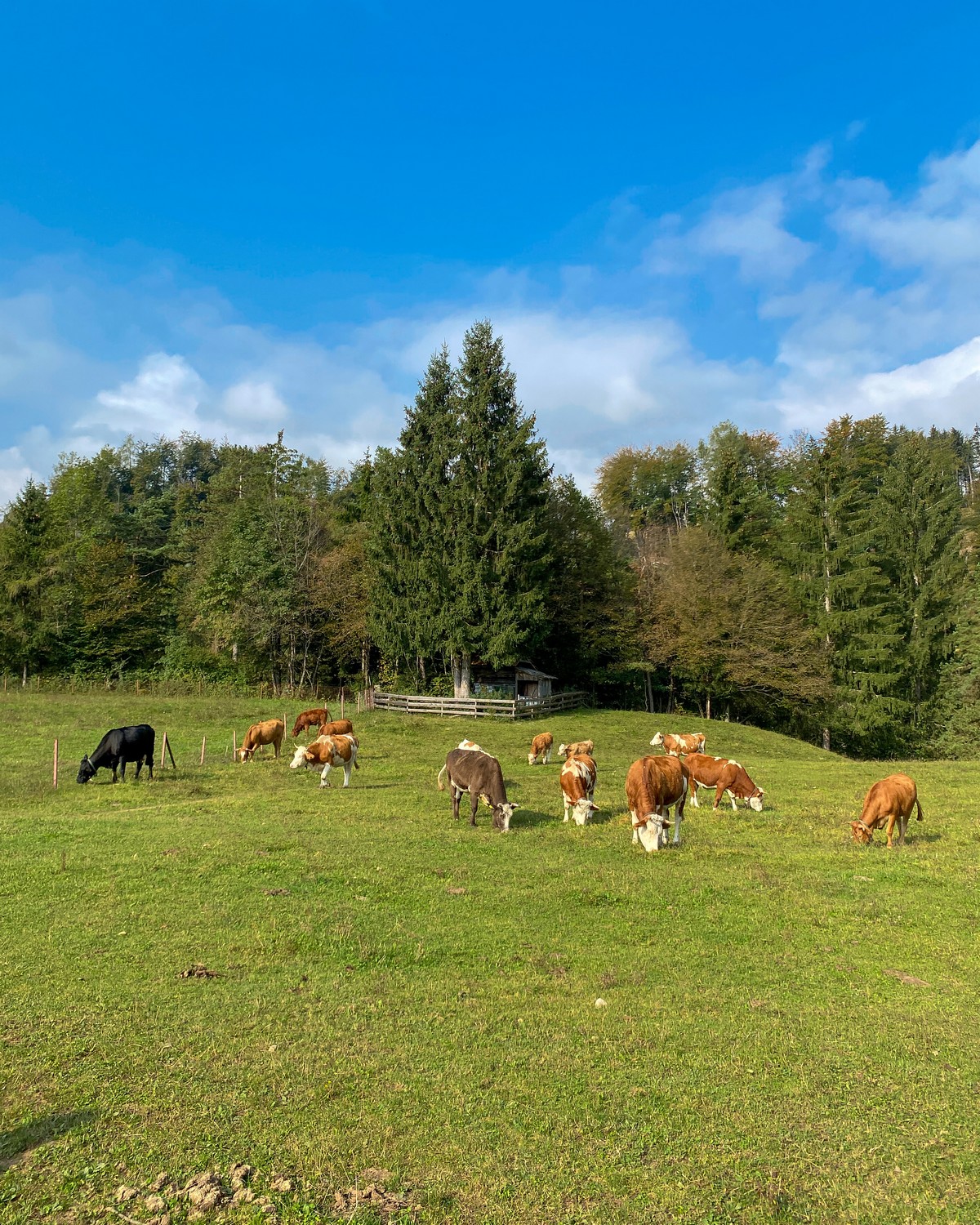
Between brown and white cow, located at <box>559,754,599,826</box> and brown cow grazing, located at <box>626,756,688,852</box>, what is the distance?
1261 mm

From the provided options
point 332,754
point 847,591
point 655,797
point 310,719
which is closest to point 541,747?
point 332,754

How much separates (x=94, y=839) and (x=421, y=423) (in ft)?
107

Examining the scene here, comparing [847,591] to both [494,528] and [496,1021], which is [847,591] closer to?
[494,528]

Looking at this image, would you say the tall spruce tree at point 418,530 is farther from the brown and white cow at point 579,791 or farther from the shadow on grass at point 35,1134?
the shadow on grass at point 35,1134

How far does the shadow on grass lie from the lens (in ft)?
14.3

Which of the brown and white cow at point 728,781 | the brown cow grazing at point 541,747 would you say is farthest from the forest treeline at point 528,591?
the brown and white cow at point 728,781

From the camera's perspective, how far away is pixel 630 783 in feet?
42.3

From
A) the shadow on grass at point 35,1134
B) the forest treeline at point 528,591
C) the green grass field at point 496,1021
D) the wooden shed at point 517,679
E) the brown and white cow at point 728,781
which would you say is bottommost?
the green grass field at point 496,1021

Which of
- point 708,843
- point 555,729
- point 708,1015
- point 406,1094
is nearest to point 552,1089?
point 406,1094

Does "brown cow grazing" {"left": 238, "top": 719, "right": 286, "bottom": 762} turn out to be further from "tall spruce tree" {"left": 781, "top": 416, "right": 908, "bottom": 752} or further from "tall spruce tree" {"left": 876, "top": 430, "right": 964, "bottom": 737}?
"tall spruce tree" {"left": 876, "top": 430, "right": 964, "bottom": 737}

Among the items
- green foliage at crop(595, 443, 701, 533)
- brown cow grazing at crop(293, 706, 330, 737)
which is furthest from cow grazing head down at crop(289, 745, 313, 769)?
green foliage at crop(595, 443, 701, 533)

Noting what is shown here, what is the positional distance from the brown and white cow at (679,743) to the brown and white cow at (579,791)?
9521 mm

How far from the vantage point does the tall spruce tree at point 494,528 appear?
37.6m

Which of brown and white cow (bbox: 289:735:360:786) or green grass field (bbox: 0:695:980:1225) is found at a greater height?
brown and white cow (bbox: 289:735:360:786)
